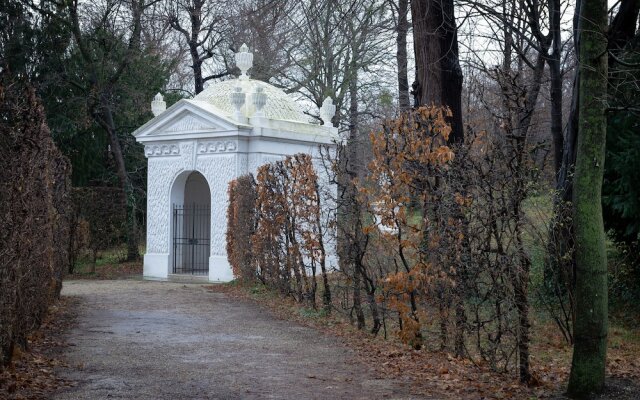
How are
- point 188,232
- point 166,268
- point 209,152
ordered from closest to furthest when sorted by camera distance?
point 209,152 → point 166,268 → point 188,232

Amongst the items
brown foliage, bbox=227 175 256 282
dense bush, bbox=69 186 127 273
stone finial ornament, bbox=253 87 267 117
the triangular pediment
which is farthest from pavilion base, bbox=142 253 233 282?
stone finial ornament, bbox=253 87 267 117

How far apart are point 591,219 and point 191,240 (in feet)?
54.4

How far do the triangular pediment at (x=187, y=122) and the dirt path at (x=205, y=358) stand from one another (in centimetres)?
667

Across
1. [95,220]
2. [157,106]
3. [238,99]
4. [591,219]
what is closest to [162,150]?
[157,106]

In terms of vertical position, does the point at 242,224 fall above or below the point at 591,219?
above

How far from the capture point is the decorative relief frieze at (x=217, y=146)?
67.5 feet

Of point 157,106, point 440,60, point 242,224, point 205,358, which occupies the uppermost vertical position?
point 157,106

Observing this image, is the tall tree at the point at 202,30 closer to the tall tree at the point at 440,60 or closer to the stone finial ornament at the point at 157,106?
the stone finial ornament at the point at 157,106

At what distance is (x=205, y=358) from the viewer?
9.38 metres

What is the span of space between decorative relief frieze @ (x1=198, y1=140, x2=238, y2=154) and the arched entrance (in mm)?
1300

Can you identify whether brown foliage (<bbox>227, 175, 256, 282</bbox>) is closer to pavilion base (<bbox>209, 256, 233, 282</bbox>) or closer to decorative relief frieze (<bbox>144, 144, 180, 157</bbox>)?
pavilion base (<bbox>209, 256, 233, 282</bbox>)

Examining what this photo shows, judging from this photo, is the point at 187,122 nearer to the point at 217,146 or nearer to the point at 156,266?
the point at 217,146

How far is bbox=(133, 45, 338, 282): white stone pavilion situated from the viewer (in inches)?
810

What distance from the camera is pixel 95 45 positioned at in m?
28.2
